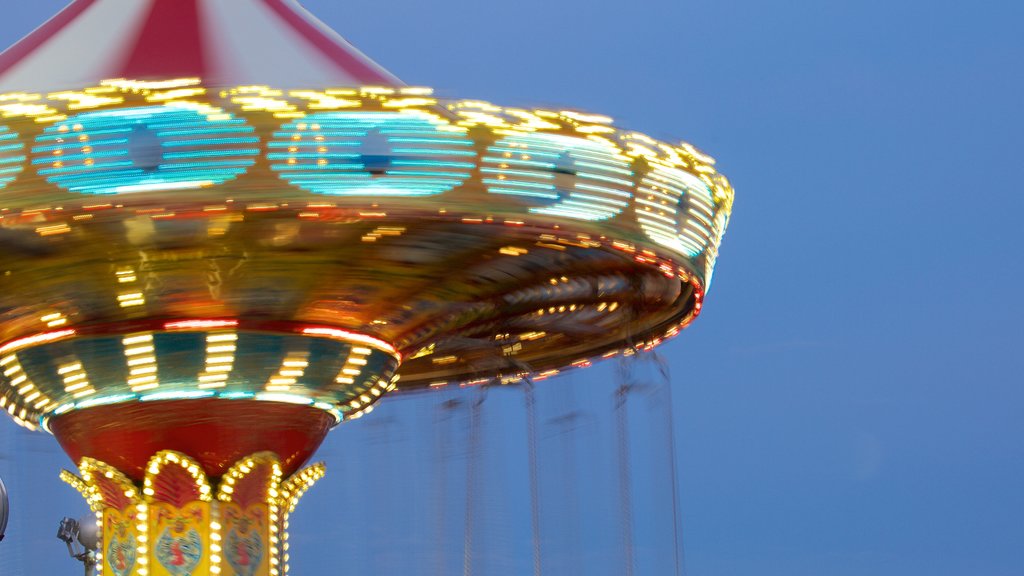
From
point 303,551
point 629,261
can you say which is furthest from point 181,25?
point 303,551

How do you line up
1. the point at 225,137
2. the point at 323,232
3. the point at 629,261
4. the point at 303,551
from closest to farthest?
1. the point at 225,137
2. the point at 323,232
3. the point at 629,261
4. the point at 303,551

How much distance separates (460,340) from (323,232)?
11.1 feet

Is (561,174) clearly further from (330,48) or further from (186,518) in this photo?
(186,518)

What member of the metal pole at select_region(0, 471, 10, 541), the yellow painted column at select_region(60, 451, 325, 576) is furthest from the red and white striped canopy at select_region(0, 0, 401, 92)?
the metal pole at select_region(0, 471, 10, 541)

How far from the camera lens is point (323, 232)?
11.1 metres

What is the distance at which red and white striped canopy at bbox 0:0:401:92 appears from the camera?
476 inches

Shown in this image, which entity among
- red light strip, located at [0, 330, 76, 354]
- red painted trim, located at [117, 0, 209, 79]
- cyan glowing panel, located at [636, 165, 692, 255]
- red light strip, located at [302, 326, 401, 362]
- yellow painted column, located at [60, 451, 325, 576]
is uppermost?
red painted trim, located at [117, 0, 209, 79]

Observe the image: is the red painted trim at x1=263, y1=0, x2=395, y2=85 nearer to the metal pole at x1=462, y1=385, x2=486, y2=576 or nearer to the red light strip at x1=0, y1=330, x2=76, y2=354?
the red light strip at x1=0, y1=330, x2=76, y2=354

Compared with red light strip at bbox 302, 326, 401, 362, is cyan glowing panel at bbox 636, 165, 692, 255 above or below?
above

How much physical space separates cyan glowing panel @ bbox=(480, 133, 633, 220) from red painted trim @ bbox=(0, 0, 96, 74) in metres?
3.75

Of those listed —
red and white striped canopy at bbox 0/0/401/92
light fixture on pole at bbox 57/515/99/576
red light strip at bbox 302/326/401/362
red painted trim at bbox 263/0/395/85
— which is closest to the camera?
red and white striped canopy at bbox 0/0/401/92

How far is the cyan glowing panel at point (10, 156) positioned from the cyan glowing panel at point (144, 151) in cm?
9

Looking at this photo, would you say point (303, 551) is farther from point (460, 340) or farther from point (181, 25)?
point (181, 25)

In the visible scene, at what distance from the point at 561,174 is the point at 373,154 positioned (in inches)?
46.1
